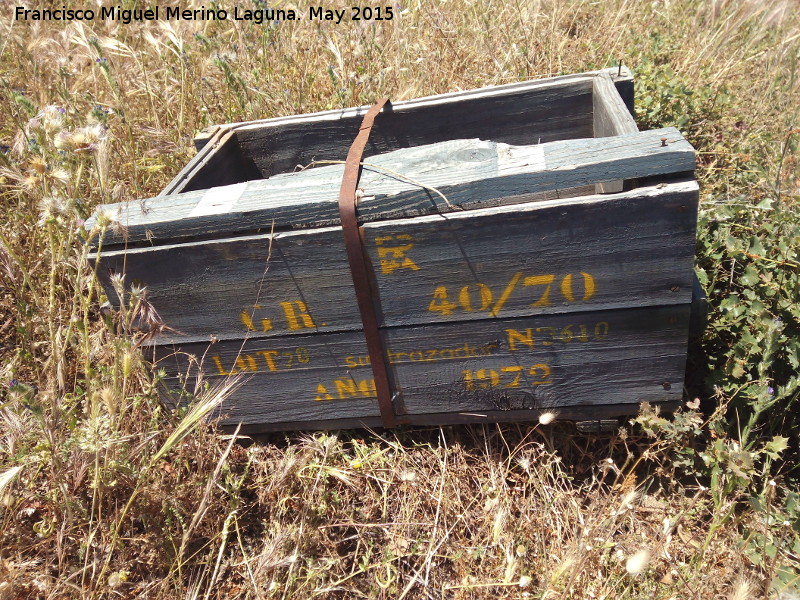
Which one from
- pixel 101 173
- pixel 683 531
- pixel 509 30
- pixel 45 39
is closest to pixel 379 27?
pixel 509 30

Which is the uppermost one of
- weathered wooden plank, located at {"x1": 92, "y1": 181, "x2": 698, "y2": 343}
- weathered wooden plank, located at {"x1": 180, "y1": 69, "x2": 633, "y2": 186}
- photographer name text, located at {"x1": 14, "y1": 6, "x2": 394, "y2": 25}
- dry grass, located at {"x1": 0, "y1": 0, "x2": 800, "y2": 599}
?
photographer name text, located at {"x1": 14, "y1": 6, "x2": 394, "y2": 25}

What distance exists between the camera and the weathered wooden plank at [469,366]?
1.74 m

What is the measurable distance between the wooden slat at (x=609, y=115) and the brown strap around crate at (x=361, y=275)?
28.9 inches

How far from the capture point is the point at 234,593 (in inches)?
70.6

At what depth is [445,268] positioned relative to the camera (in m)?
Result: 1.67

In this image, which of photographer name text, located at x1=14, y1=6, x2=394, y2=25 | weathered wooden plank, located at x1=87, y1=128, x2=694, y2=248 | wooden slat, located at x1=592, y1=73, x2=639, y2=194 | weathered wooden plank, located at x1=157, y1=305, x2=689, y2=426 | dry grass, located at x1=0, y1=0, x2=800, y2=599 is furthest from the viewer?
photographer name text, located at x1=14, y1=6, x2=394, y2=25

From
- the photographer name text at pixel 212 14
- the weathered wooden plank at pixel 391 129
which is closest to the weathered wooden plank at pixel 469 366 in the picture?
the weathered wooden plank at pixel 391 129

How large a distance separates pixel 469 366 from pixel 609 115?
3.11ft

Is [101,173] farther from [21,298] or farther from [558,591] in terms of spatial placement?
[558,591]

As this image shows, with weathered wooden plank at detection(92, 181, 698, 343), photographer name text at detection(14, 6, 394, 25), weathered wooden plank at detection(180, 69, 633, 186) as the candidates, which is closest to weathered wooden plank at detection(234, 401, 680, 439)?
weathered wooden plank at detection(92, 181, 698, 343)

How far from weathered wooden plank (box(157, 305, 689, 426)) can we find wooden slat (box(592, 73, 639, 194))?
0.41 meters

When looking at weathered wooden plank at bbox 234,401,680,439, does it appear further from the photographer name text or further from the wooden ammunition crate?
the photographer name text

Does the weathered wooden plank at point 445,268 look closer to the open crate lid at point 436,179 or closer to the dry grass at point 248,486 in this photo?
the open crate lid at point 436,179

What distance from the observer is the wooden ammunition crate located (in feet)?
5.11
